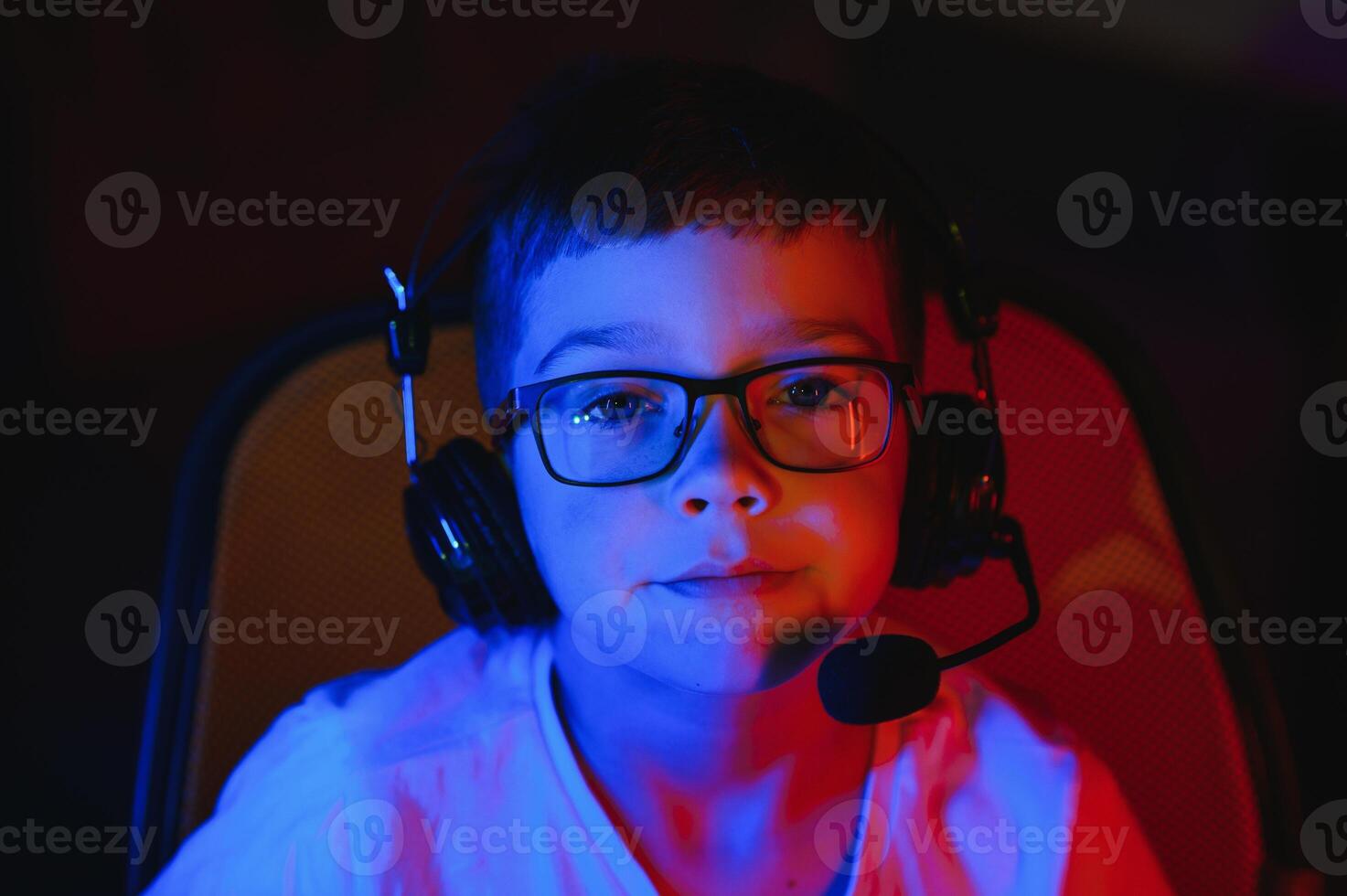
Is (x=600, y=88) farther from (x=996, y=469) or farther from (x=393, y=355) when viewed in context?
(x=996, y=469)

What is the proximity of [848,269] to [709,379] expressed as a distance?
6.2 inches

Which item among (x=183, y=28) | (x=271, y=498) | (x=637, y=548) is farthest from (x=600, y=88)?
(x=183, y=28)

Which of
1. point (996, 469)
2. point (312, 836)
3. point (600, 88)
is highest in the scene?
point (600, 88)

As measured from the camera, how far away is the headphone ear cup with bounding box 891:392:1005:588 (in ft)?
2.81

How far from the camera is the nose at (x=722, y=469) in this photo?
729mm

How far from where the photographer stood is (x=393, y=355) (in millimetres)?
887
